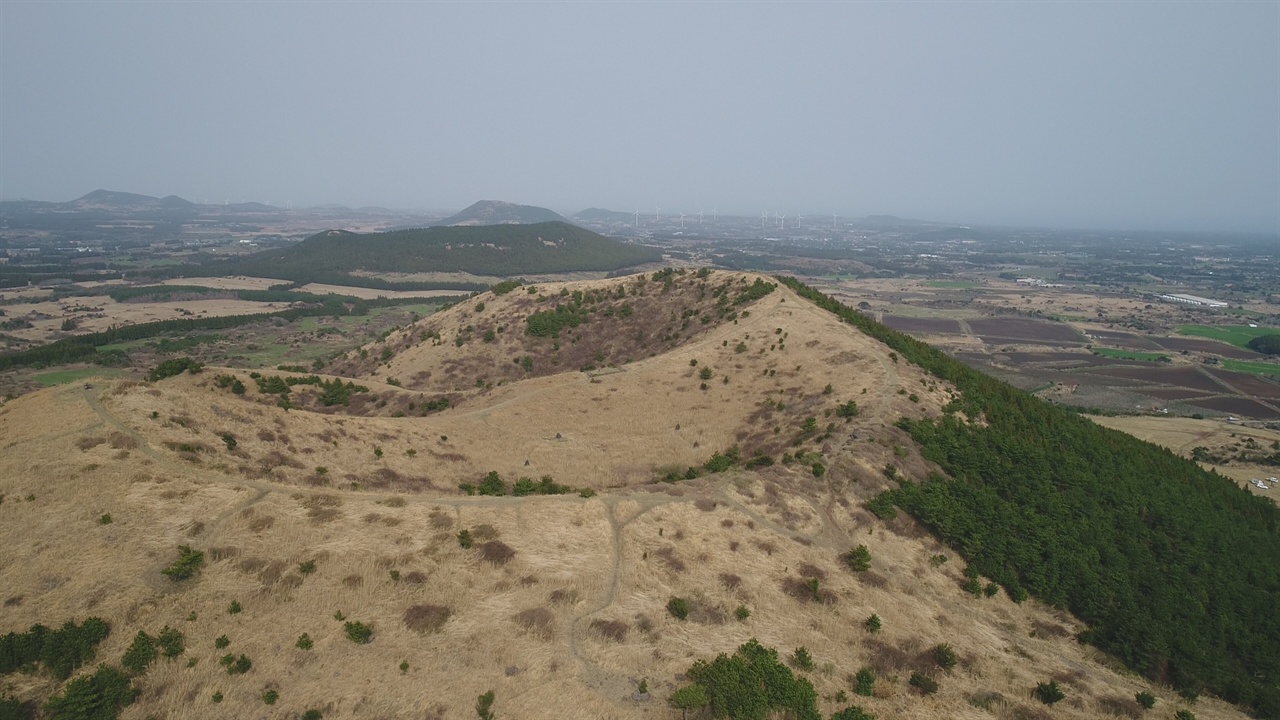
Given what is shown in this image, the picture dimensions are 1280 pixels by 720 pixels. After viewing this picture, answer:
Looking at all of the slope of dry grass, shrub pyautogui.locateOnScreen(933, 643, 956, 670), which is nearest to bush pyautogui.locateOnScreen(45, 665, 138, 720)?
the slope of dry grass

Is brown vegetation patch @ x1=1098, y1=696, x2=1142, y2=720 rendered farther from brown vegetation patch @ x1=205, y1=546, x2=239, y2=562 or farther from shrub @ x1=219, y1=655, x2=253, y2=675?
brown vegetation patch @ x1=205, y1=546, x2=239, y2=562

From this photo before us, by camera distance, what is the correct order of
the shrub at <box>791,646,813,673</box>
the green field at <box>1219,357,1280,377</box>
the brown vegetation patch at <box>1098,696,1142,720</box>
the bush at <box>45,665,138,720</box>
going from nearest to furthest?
the bush at <box>45,665,138,720</box> < the shrub at <box>791,646,813,673</box> < the brown vegetation patch at <box>1098,696,1142,720</box> < the green field at <box>1219,357,1280,377</box>

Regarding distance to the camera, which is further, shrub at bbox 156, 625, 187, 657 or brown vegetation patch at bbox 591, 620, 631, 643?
brown vegetation patch at bbox 591, 620, 631, 643

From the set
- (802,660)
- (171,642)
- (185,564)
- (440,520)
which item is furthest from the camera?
(440,520)

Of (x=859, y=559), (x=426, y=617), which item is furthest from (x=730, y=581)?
(x=426, y=617)

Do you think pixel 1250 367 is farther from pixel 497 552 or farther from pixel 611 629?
pixel 497 552

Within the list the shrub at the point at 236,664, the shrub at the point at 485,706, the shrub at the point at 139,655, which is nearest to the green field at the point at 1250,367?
the shrub at the point at 485,706

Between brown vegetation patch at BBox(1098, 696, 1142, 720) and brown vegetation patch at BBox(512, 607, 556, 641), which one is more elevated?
brown vegetation patch at BBox(512, 607, 556, 641)
